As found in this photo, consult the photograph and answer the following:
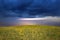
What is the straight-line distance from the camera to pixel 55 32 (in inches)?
172

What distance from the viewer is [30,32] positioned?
4402 mm

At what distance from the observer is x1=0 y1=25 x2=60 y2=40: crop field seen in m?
4.35

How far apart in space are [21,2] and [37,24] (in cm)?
64

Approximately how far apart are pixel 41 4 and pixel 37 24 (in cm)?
48

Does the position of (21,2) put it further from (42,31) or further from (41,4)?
(42,31)

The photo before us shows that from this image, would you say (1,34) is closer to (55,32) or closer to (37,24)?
(37,24)

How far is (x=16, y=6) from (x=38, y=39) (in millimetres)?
937

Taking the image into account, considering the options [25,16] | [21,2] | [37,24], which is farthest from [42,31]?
[21,2]

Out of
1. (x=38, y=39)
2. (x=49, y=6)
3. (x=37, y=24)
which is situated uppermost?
(x=49, y=6)

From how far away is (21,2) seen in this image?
175 inches

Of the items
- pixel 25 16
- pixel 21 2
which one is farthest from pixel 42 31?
pixel 21 2

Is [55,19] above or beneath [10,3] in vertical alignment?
beneath

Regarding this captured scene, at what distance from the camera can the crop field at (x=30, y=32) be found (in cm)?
435

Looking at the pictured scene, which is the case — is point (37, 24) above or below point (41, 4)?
below
